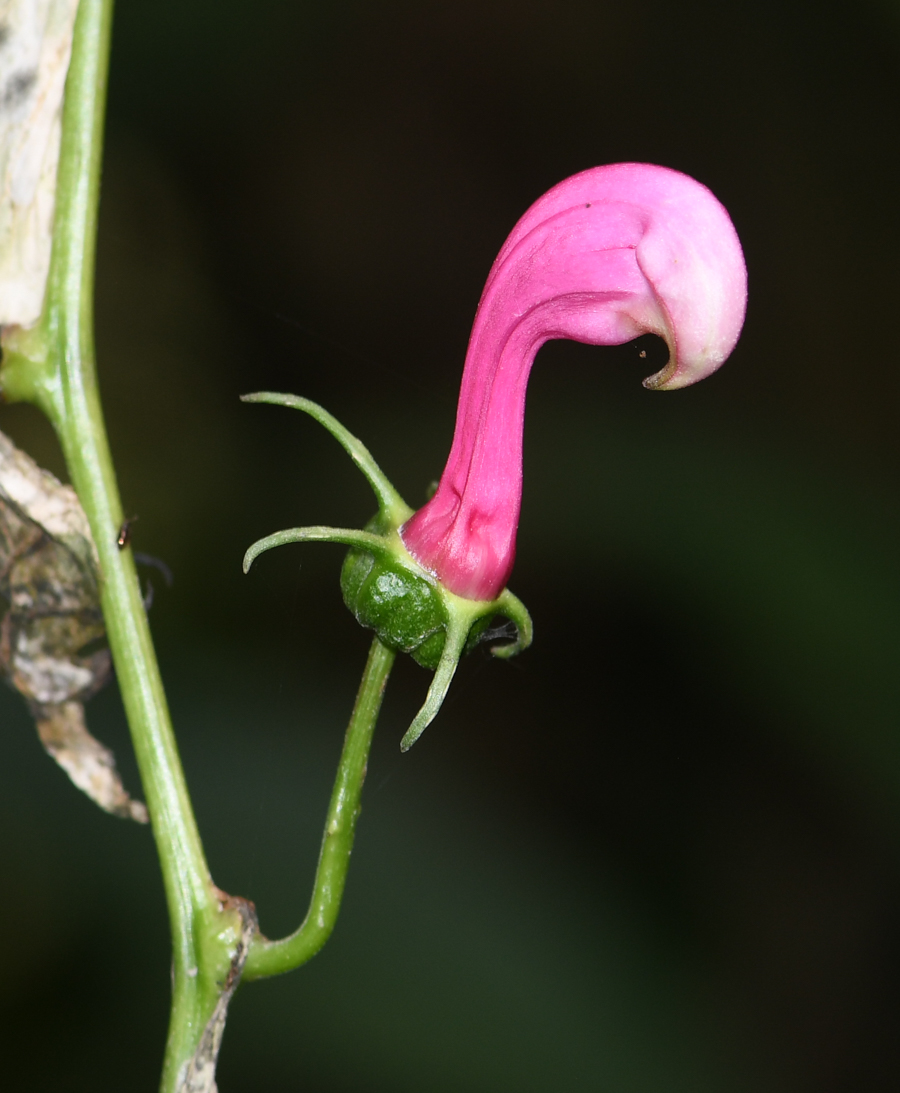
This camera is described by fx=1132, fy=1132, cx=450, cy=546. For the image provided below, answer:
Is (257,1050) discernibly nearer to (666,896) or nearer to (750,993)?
(666,896)

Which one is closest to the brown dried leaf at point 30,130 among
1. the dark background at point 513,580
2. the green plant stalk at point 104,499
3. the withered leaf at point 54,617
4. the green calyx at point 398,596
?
the green plant stalk at point 104,499

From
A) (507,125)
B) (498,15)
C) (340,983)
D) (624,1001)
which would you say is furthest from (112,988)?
(498,15)

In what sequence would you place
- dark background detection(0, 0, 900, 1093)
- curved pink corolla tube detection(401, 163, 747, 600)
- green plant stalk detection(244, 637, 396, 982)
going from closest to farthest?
curved pink corolla tube detection(401, 163, 747, 600), green plant stalk detection(244, 637, 396, 982), dark background detection(0, 0, 900, 1093)

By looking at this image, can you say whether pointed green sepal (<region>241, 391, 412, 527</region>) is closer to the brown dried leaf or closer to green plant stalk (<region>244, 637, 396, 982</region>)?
green plant stalk (<region>244, 637, 396, 982</region>)

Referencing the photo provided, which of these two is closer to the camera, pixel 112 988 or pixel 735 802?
pixel 112 988

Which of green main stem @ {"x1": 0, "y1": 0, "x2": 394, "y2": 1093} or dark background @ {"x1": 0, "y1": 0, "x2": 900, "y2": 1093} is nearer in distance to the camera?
green main stem @ {"x1": 0, "y1": 0, "x2": 394, "y2": 1093}

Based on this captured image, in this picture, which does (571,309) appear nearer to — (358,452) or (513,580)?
(358,452)

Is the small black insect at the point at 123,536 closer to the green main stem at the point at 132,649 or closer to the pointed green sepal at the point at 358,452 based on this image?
the green main stem at the point at 132,649

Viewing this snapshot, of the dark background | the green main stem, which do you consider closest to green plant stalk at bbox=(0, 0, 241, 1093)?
the green main stem
